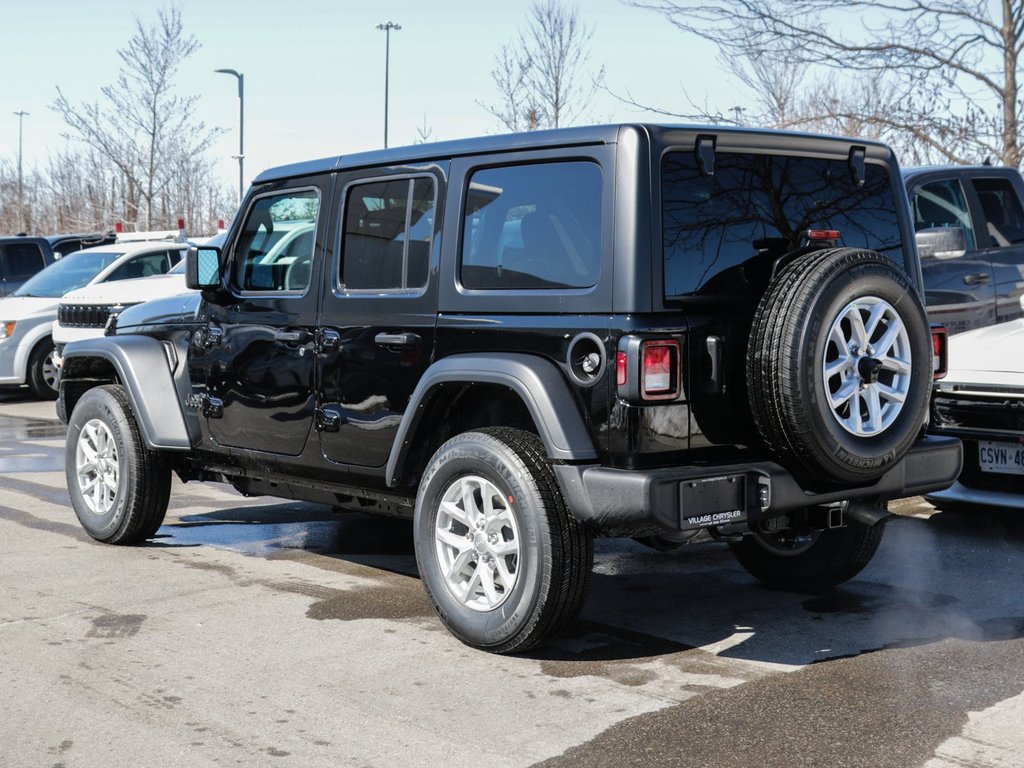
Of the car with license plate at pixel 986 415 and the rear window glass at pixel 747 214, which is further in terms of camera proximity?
the car with license plate at pixel 986 415

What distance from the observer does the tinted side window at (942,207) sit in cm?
962

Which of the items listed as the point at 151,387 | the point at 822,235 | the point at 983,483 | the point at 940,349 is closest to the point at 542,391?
the point at 822,235

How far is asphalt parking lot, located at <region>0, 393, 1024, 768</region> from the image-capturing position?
13.3 feet

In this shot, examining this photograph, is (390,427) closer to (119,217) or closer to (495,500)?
(495,500)

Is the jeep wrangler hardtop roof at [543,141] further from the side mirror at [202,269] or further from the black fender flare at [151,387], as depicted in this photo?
the black fender flare at [151,387]

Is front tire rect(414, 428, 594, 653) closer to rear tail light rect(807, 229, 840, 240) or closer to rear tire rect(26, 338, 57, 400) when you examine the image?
rear tail light rect(807, 229, 840, 240)

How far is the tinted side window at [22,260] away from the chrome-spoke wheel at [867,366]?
15.7m

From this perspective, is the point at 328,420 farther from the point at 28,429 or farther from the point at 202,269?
the point at 28,429

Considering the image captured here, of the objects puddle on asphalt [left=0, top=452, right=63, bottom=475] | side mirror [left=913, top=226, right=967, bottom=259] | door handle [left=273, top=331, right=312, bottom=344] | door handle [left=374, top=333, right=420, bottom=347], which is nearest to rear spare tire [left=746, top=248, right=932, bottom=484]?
door handle [left=374, top=333, right=420, bottom=347]

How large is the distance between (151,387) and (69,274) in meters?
10.5

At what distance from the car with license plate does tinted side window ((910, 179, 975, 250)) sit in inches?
102

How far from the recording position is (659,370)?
459 centimetres

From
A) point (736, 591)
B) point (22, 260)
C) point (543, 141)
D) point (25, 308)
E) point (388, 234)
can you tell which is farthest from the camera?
point (22, 260)

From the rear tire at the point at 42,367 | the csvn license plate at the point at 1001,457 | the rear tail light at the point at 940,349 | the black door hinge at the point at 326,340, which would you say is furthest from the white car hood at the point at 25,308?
the rear tail light at the point at 940,349
